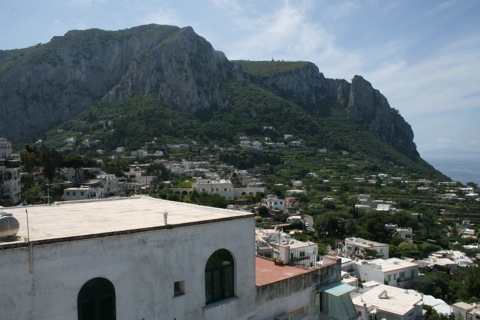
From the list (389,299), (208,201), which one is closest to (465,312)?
(389,299)

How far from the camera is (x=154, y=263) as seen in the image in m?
6.13

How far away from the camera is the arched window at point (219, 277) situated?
6961mm

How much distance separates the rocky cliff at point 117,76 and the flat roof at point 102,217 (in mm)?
115950

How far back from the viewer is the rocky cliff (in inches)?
4788

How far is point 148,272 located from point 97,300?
2.69ft

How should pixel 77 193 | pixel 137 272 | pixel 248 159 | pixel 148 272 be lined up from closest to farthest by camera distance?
pixel 137 272 < pixel 148 272 < pixel 77 193 < pixel 248 159

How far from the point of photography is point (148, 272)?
6.07m

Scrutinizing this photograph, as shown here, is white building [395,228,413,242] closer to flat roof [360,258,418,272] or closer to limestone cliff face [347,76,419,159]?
flat roof [360,258,418,272]

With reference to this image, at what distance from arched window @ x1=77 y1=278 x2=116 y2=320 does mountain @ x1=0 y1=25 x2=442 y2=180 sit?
9982cm

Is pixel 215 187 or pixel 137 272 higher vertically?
pixel 137 272

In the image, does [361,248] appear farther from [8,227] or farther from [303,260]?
[8,227]

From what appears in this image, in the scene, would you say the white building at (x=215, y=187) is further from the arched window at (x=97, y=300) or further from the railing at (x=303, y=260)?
the arched window at (x=97, y=300)

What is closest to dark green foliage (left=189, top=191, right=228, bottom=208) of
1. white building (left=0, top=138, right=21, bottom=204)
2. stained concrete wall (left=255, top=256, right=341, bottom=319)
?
white building (left=0, top=138, right=21, bottom=204)

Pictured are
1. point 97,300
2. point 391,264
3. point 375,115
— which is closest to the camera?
point 97,300
